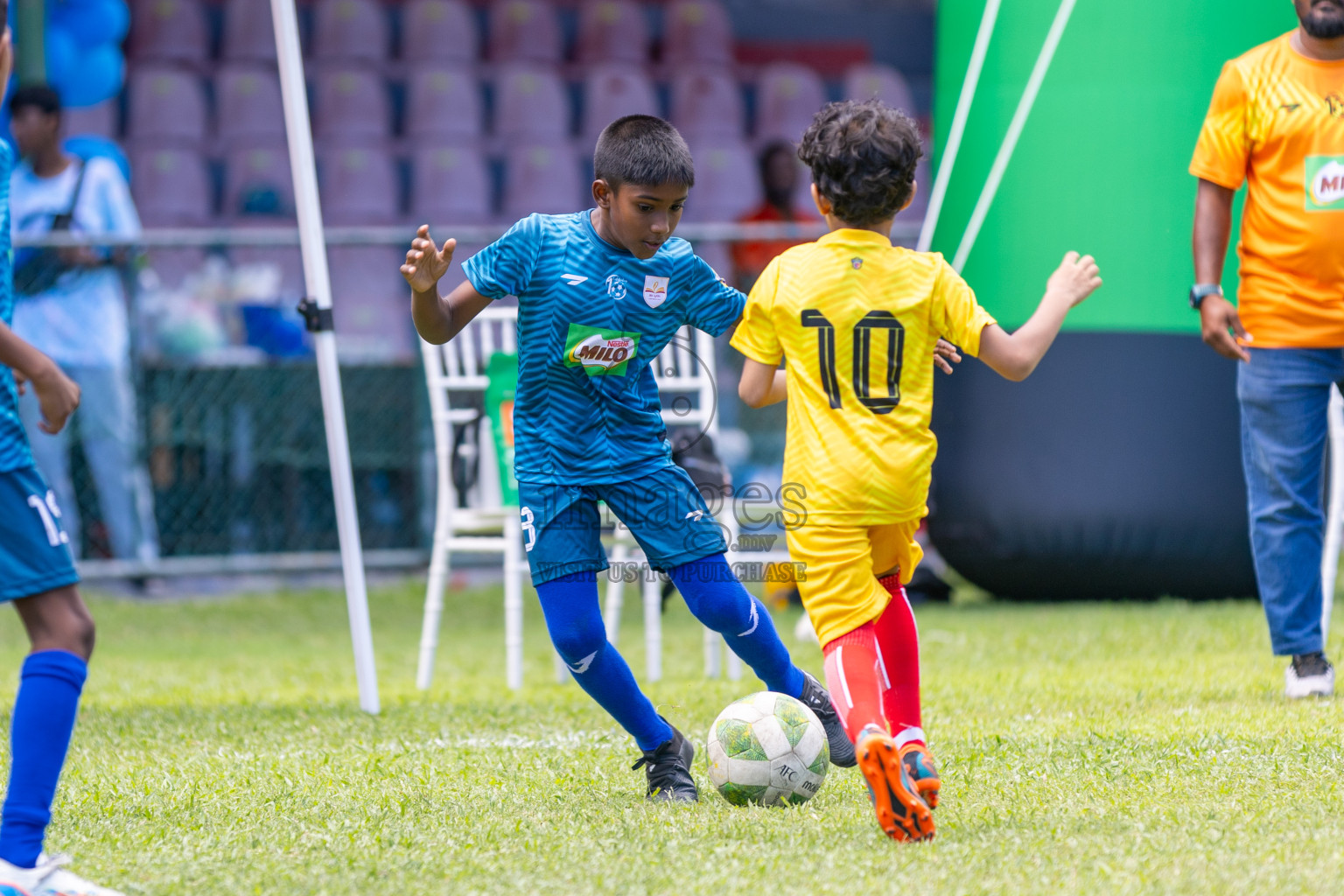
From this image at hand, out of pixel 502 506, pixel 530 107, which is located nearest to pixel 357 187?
pixel 530 107

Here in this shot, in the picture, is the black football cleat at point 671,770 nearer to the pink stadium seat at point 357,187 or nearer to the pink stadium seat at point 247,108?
the pink stadium seat at point 357,187

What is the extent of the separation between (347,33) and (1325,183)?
30.6 ft

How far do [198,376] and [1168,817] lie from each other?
19.7 feet

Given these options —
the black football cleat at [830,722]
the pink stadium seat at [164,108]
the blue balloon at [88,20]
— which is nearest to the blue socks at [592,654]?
the black football cleat at [830,722]

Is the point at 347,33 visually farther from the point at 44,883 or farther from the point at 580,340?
the point at 44,883

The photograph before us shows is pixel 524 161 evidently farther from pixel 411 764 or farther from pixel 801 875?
pixel 801 875

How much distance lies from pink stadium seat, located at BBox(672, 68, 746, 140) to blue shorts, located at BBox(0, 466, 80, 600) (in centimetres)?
975

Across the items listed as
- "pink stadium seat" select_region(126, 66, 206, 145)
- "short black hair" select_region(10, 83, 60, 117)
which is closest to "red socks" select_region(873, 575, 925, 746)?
"short black hair" select_region(10, 83, 60, 117)

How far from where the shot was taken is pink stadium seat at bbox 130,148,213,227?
10547mm

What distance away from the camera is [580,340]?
10.9 ft

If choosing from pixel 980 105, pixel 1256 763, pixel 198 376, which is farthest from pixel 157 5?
pixel 1256 763

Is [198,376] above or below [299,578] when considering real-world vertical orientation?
above

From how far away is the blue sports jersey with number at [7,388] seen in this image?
2.54 metres

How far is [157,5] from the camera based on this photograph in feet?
39.5
